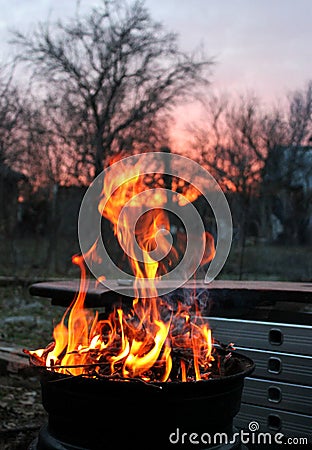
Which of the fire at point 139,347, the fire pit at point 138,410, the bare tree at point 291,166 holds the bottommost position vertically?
the fire pit at point 138,410

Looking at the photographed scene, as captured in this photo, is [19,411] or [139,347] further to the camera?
[19,411]

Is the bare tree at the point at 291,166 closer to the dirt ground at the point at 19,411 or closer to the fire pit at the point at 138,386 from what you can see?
the dirt ground at the point at 19,411

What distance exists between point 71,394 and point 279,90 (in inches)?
554

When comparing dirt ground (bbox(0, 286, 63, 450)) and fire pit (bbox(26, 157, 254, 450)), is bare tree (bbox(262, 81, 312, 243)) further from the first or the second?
fire pit (bbox(26, 157, 254, 450))

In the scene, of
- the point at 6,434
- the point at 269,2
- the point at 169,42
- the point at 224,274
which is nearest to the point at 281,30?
the point at 269,2

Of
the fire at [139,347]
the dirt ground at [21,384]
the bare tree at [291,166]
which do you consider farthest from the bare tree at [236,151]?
the fire at [139,347]

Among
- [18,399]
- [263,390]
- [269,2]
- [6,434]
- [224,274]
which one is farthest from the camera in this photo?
[224,274]

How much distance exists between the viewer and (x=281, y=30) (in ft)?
28.5

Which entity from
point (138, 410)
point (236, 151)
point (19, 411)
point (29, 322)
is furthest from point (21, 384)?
point (236, 151)

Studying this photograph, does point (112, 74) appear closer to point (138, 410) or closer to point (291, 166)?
point (291, 166)

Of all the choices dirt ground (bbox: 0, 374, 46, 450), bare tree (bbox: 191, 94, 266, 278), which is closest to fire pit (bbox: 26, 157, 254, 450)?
dirt ground (bbox: 0, 374, 46, 450)

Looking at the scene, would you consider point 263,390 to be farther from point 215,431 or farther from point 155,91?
point 155,91

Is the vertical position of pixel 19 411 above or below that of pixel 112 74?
below

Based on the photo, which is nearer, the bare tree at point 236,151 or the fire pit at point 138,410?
the fire pit at point 138,410
